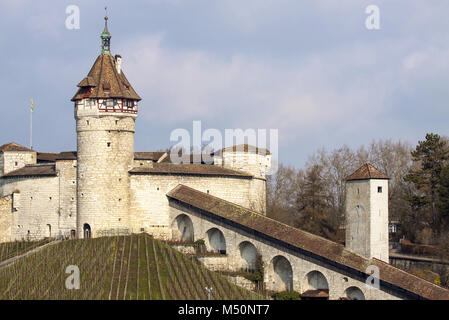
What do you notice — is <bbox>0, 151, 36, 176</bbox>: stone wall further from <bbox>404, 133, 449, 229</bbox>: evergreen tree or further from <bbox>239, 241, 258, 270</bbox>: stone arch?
<bbox>404, 133, 449, 229</bbox>: evergreen tree

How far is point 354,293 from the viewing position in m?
55.8

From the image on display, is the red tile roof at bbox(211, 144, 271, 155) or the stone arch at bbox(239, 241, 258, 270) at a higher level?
the red tile roof at bbox(211, 144, 271, 155)

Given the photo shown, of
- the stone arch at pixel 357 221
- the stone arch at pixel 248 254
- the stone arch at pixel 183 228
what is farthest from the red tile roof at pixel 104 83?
the stone arch at pixel 357 221

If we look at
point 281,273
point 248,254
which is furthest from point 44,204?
point 281,273

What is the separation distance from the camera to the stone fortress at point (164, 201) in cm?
5744

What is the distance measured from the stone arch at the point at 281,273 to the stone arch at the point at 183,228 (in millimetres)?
9567

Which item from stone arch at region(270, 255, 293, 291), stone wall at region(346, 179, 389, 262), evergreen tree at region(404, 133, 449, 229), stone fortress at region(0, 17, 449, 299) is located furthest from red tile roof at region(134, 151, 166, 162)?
evergreen tree at region(404, 133, 449, 229)

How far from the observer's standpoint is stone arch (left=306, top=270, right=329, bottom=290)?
57688 millimetres

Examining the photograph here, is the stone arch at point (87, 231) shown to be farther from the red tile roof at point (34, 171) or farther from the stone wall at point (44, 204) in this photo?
the red tile roof at point (34, 171)

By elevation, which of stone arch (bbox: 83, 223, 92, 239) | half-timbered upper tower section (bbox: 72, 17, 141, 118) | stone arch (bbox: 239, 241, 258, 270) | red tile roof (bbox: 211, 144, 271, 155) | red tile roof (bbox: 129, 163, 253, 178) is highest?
half-timbered upper tower section (bbox: 72, 17, 141, 118)
